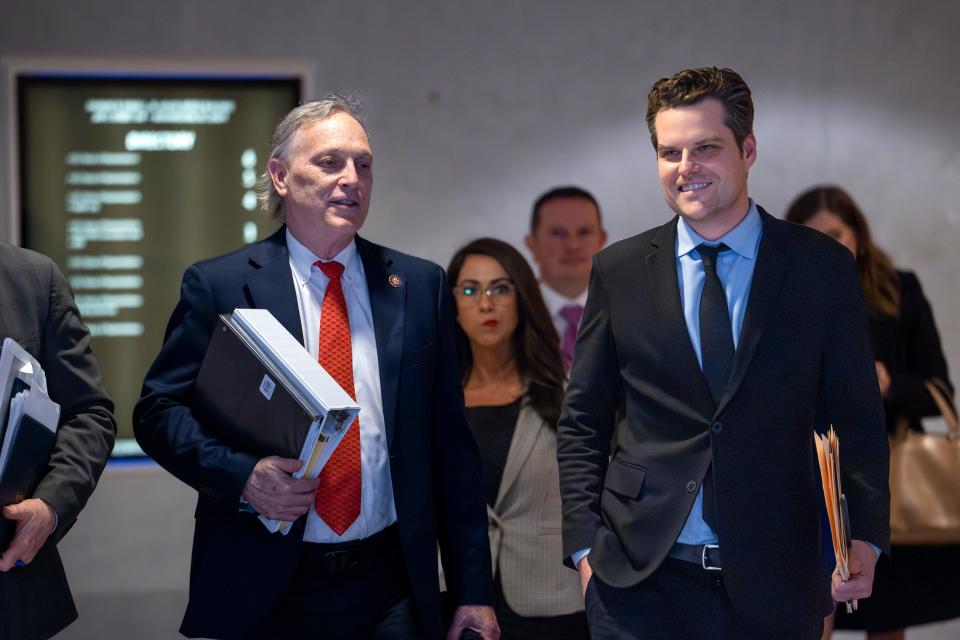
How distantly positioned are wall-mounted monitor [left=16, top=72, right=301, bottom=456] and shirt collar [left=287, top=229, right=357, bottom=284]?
2642 millimetres

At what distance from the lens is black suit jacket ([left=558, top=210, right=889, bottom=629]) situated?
2412mm

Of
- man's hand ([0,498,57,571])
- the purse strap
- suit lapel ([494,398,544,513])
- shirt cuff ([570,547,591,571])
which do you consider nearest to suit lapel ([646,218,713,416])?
shirt cuff ([570,547,591,571])

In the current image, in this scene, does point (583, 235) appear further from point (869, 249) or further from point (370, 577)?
point (370, 577)

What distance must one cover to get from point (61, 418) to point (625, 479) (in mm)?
1258

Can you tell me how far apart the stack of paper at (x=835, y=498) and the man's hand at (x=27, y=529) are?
1.55m

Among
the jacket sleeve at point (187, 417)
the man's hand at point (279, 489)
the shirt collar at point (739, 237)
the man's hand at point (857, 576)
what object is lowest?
the man's hand at point (857, 576)

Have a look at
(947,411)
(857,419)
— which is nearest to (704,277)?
(857,419)

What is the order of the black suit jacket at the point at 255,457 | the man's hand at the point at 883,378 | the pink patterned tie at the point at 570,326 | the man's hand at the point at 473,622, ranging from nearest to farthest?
the black suit jacket at the point at 255,457 → the man's hand at the point at 473,622 → the man's hand at the point at 883,378 → the pink patterned tie at the point at 570,326

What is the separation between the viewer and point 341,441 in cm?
262

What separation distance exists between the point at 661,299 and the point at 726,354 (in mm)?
195

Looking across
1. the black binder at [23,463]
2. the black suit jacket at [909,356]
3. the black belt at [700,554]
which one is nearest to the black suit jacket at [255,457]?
the black binder at [23,463]

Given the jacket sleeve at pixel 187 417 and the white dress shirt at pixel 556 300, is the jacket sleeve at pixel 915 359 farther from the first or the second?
the jacket sleeve at pixel 187 417

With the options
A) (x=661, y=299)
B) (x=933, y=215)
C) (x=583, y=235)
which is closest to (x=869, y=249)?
(x=933, y=215)

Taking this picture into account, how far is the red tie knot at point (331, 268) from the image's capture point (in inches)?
108
